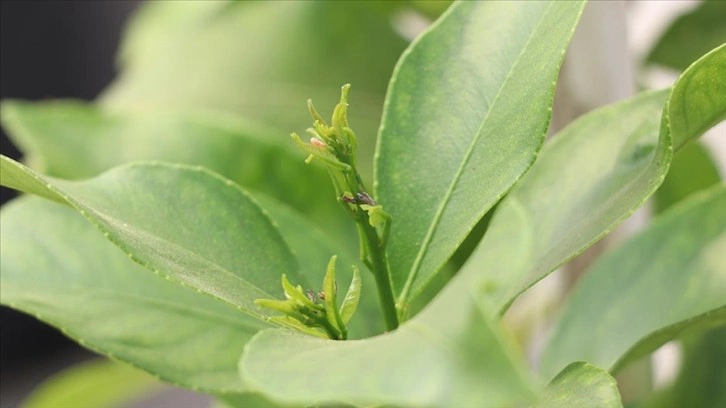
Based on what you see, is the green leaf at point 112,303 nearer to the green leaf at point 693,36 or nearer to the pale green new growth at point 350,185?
the pale green new growth at point 350,185

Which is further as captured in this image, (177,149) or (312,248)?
(177,149)

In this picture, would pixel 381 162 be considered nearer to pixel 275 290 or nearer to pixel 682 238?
Result: pixel 275 290

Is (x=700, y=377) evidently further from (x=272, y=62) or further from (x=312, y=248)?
(x=272, y=62)

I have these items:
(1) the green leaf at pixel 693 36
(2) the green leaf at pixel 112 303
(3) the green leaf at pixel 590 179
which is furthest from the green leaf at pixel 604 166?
(1) the green leaf at pixel 693 36

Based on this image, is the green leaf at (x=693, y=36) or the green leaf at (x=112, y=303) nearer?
the green leaf at (x=112, y=303)

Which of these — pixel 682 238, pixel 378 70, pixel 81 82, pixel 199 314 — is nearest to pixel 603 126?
pixel 682 238

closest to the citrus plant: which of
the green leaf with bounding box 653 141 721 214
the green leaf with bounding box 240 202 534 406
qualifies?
the green leaf with bounding box 240 202 534 406

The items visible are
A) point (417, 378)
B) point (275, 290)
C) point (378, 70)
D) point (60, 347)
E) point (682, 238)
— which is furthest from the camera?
point (60, 347)

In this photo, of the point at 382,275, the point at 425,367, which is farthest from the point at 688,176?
the point at 425,367
